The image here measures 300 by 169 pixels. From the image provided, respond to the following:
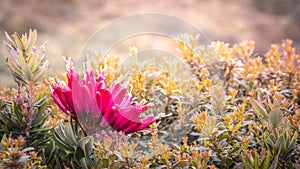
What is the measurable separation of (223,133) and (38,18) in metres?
5.77

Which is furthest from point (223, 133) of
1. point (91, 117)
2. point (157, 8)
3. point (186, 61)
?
point (157, 8)

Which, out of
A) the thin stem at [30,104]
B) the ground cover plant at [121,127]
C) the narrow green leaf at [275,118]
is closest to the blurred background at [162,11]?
the ground cover plant at [121,127]

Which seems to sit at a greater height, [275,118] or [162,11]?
[162,11]

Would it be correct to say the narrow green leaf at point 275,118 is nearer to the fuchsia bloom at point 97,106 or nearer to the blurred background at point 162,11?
the fuchsia bloom at point 97,106

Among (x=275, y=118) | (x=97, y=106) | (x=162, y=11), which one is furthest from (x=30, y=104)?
(x=162, y=11)

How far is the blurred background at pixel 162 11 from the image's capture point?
6684 millimetres

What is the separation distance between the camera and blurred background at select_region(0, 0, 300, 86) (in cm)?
668

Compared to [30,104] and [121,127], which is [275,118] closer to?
[121,127]

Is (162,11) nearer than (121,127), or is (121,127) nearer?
(121,127)

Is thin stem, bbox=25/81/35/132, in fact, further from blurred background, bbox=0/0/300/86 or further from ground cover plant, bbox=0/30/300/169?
blurred background, bbox=0/0/300/86

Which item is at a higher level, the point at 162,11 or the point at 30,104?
the point at 162,11

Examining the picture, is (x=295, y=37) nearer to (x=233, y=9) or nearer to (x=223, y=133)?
(x=233, y=9)

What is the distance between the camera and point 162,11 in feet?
24.3

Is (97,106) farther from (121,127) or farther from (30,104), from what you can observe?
(30,104)
